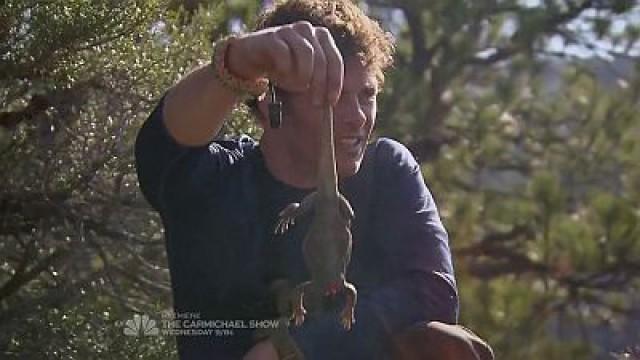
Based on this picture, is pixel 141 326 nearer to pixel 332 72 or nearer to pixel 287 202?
pixel 287 202

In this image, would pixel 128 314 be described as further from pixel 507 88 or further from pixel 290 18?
pixel 507 88

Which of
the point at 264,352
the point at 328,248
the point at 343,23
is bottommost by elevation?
the point at 264,352

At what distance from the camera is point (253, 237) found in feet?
3.95

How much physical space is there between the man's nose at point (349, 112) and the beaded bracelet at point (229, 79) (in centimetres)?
7

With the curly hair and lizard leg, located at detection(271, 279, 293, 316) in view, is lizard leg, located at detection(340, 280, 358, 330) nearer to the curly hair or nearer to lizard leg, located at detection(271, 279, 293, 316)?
lizard leg, located at detection(271, 279, 293, 316)

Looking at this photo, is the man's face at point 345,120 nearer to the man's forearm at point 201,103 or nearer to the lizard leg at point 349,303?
the man's forearm at point 201,103

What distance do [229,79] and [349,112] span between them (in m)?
0.11

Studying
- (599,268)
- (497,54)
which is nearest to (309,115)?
(599,268)

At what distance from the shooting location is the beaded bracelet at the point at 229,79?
3.36ft

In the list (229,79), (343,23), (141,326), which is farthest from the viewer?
(141,326)

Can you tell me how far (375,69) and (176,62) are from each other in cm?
108

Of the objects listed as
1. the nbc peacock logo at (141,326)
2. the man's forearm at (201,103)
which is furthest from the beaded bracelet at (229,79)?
the nbc peacock logo at (141,326)

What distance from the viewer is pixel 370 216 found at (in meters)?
1.22

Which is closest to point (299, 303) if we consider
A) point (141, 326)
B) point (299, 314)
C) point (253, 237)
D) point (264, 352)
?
point (299, 314)
